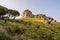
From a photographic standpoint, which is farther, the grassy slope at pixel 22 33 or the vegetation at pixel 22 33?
the vegetation at pixel 22 33

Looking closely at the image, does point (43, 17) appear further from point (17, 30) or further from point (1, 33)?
point (1, 33)

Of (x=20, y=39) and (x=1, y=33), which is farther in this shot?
(x=20, y=39)

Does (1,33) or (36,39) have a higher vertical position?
(1,33)

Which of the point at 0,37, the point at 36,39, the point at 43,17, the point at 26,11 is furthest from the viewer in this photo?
the point at 26,11

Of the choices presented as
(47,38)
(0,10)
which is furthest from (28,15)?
(47,38)

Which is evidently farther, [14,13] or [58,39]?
[14,13]

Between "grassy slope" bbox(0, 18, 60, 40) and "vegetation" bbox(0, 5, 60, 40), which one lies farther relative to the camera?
"vegetation" bbox(0, 5, 60, 40)

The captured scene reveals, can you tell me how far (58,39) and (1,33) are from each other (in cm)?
438

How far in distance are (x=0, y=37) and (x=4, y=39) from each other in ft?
1.45

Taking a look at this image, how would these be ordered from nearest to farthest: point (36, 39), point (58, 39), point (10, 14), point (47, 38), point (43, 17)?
1. point (58, 39)
2. point (36, 39)
3. point (47, 38)
4. point (10, 14)
5. point (43, 17)

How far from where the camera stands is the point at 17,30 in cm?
1984

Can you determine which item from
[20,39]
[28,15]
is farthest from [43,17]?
[20,39]

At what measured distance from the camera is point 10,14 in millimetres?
71000

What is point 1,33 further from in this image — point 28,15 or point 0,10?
point 28,15
